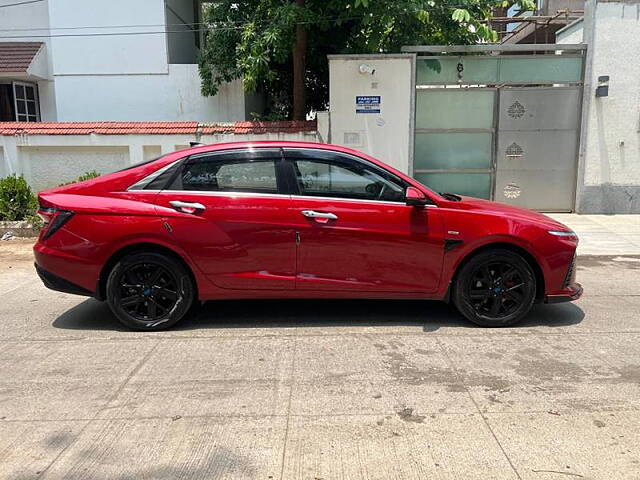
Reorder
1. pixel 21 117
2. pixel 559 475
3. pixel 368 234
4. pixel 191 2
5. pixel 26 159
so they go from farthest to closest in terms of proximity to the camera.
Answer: pixel 191 2, pixel 21 117, pixel 26 159, pixel 368 234, pixel 559 475

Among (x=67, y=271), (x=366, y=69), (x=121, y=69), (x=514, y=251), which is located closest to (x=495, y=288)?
(x=514, y=251)

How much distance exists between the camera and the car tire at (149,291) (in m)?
5.00

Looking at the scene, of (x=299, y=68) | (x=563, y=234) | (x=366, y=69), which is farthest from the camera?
(x=299, y=68)

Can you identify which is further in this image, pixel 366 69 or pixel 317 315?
pixel 366 69

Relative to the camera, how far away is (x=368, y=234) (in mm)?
4969

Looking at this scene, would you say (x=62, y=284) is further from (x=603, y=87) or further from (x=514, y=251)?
(x=603, y=87)

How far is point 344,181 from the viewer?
5.13 metres

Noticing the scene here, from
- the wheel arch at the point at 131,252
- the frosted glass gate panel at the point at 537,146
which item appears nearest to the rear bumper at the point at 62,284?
the wheel arch at the point at 131,252

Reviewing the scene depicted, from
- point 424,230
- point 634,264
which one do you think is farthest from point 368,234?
point 634,264

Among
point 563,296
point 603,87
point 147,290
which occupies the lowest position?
point 563,296

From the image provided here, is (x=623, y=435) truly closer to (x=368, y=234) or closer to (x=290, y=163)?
(x=368, y=234)

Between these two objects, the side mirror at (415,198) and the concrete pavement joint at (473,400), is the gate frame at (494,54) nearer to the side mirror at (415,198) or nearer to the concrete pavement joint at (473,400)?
the side mirror at (415,198)

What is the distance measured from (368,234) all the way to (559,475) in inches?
100

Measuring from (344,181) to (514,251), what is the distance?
168 cm
